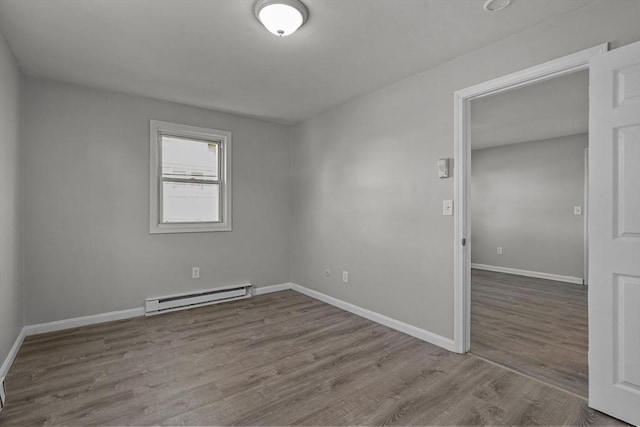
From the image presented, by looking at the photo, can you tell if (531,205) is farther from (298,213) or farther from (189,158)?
(189,158)

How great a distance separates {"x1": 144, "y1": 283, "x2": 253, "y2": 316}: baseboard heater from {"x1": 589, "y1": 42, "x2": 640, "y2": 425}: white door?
144 inches

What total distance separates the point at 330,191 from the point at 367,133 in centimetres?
92

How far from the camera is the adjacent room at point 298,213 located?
6.28 feet

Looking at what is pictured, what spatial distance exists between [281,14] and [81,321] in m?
3.55

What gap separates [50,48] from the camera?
2600 millimetres

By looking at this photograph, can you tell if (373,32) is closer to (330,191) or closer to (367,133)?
(367,133)

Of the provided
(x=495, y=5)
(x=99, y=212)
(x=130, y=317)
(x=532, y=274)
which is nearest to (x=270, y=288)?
(x=130, y=317)

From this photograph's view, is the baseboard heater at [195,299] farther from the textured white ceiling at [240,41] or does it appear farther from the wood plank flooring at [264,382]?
the textured white ceiling at [240,41]

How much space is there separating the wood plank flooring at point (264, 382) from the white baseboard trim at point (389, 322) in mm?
78

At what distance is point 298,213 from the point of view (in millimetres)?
4770

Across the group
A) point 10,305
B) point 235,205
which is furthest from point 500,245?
point 10,305

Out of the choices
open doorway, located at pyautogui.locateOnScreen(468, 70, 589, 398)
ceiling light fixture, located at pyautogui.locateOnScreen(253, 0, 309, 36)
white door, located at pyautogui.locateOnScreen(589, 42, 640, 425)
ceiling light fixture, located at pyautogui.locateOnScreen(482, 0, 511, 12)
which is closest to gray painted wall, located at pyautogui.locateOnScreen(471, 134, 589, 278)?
open doorway, located at pyautogui.locateOnScreen(468, 70, 589, 398)

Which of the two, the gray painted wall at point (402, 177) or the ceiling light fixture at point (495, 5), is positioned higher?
the ceiling light fixture at point (495, 5)

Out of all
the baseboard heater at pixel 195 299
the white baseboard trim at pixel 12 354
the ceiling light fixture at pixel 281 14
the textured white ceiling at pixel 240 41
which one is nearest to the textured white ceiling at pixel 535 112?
the textured white ceiling at pixel 240 41
